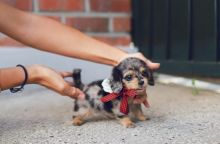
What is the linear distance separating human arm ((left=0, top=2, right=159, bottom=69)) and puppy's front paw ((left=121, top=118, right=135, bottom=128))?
0.19 m

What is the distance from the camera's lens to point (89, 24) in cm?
244

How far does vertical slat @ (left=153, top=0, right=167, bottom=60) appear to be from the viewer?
248 cm

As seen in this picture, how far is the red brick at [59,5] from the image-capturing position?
240 centimetres

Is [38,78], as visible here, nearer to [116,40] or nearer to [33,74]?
[33,74]

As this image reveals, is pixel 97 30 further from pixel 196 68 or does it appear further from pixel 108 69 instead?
pixel 196 68

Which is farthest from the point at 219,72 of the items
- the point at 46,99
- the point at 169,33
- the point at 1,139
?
the point at 1,139

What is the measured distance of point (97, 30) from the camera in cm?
246

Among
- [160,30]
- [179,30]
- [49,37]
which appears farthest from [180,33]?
[49,37]

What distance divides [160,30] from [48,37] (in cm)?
102

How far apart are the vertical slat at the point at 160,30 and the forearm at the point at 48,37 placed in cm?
95

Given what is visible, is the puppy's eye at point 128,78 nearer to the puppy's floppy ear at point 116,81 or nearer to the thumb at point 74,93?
the puppy's floppy ear at point 116,81

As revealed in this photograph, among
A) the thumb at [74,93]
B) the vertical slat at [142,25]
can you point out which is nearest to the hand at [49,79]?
the thumb at [74,93]

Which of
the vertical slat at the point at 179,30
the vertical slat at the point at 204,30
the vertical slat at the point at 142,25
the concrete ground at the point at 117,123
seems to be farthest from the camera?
the vertical slat at the point at 142,25

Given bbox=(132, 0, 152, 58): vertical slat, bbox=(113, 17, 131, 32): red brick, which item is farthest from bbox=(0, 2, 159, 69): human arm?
bbox=(132, 0, 152, 58): vertical slat
